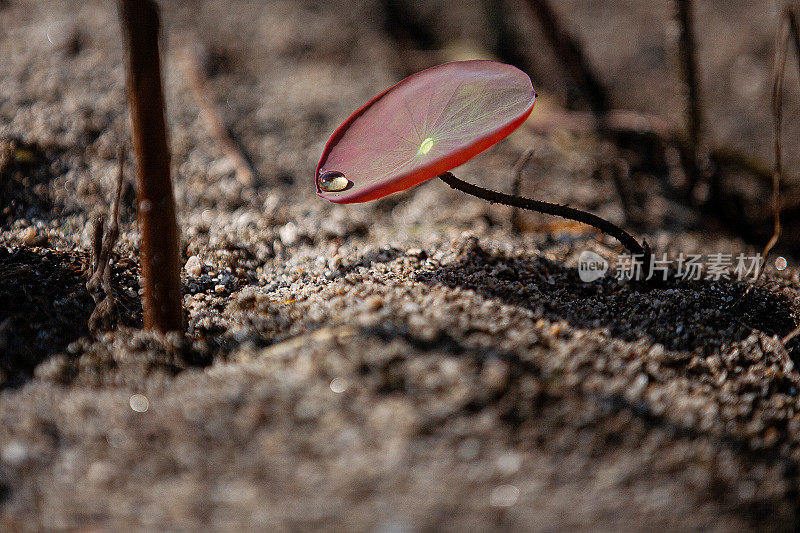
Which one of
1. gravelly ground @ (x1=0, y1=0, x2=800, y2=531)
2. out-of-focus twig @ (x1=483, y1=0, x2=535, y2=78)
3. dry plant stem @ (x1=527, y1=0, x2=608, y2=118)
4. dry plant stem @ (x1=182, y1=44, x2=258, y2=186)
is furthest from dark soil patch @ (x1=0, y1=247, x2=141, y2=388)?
out-of-focus twig @ (x1=483, y1=0, x2=535, y2=78)

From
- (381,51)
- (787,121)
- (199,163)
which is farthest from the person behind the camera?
(381,51)

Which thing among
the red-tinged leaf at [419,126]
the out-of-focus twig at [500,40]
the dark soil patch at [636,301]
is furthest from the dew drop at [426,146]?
the out-of-focus twig at [500,40]

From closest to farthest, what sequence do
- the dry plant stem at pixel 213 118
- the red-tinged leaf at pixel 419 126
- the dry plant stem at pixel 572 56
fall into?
the red-tinged leaf at pixel 419 126 < the dry plant stem at pixel 213 118 < the dry plant stem at pixel 572 56

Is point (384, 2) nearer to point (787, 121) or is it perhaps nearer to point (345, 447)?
point (787, 121)

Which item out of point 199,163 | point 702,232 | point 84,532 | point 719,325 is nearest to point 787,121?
point 702,232

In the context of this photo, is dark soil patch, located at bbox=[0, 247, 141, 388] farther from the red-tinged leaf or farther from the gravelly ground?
the red-tinged leaf

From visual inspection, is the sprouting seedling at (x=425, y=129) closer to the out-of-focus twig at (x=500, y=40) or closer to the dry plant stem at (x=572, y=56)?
the dry plant stem at (x=572, y=56)
